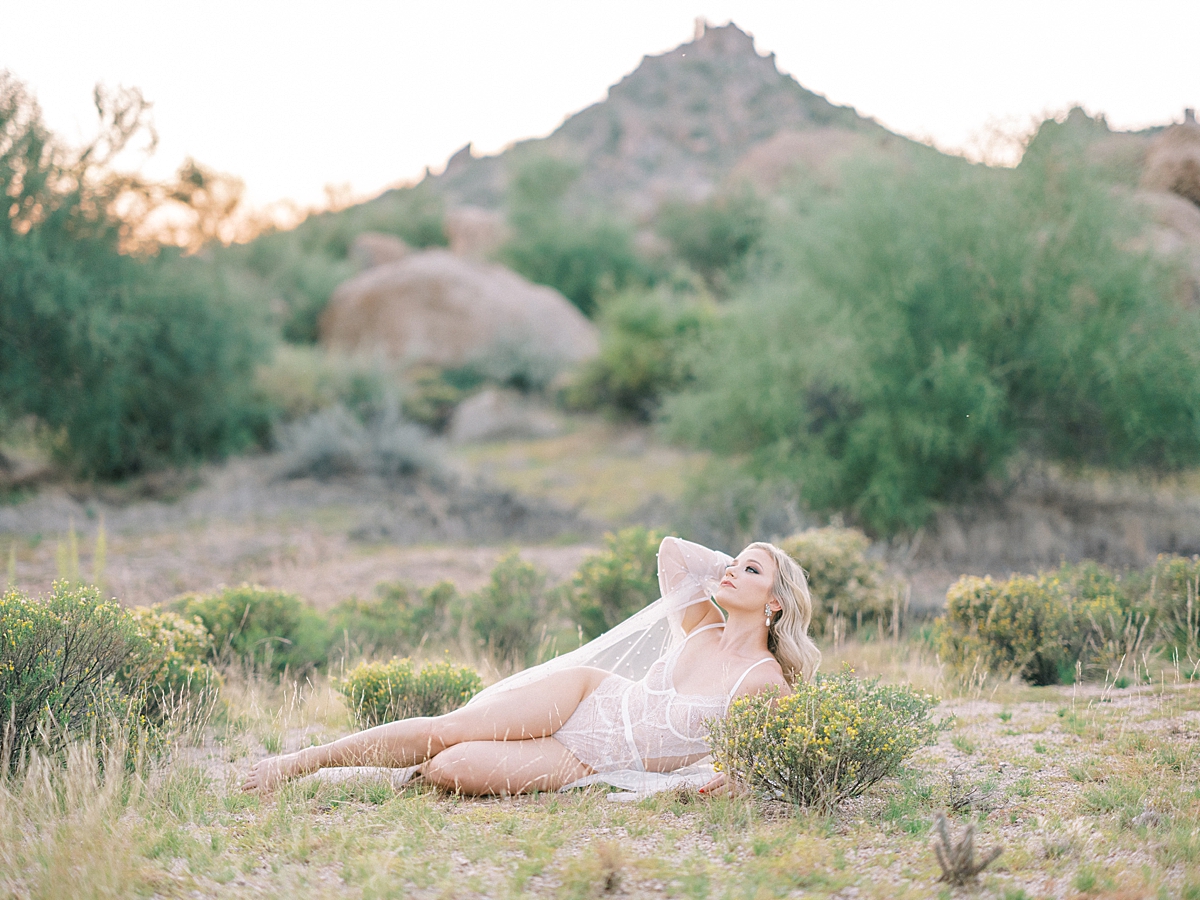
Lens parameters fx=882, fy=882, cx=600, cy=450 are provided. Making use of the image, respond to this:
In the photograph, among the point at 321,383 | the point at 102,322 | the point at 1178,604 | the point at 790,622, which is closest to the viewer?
the point at 790,622

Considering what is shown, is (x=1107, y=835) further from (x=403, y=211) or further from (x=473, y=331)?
(x=403, y=211)

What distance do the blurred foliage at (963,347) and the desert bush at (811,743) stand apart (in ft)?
21.5

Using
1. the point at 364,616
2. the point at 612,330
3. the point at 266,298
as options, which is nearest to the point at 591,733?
the point at 364,616

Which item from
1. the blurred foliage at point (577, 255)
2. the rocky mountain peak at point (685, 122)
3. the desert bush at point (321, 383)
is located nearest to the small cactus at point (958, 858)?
the rocky mountain peak at point (685, 122)

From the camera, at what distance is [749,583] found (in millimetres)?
3770

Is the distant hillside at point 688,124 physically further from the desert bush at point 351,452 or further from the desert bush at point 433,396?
the desert bush at point 433,396

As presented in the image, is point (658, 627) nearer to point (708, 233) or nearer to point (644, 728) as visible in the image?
point (644, 728)

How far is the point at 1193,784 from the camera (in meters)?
3.48

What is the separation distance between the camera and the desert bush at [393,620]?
254 inches

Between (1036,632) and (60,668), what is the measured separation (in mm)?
5510

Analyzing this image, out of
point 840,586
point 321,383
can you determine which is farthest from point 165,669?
point 321,383

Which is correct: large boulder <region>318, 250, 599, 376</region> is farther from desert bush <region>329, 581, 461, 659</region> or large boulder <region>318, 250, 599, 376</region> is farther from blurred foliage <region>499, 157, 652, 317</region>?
desert bush <region>329, 581, 461, 659</region>

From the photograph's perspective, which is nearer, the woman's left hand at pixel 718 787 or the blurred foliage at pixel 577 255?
the woman's left hand at pixel 718 787

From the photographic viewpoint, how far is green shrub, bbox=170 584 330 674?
5895 millimetres
